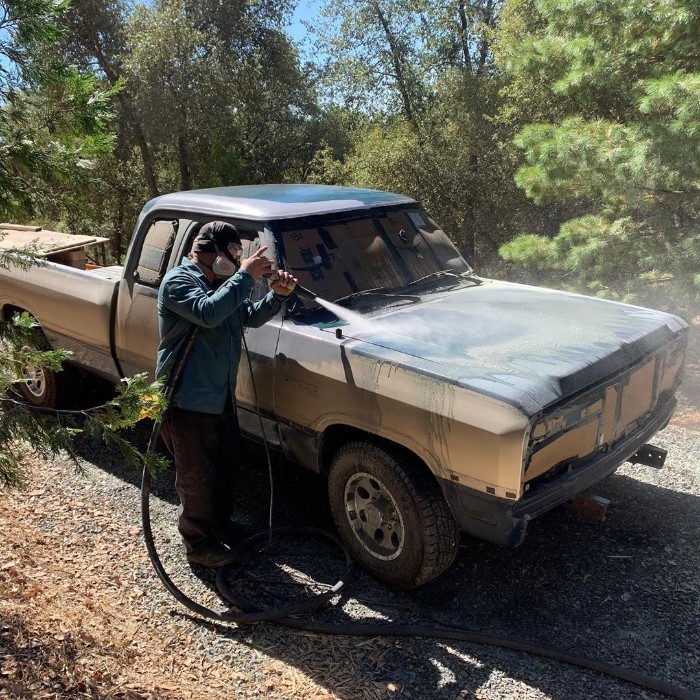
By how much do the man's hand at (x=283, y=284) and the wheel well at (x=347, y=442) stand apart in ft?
2.55

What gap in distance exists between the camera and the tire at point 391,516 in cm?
332

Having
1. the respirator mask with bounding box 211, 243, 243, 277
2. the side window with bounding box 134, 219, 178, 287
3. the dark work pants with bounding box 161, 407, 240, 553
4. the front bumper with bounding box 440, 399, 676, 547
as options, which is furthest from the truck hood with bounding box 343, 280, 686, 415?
the side window with bounding box 134, 219, 178, 287

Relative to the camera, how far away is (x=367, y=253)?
4305 mm

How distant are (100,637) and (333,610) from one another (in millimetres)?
1128

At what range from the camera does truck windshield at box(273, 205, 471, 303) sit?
4012 mm

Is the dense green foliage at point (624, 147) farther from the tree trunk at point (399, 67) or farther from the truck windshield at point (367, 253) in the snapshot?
the tree trunk at point (399, 67)

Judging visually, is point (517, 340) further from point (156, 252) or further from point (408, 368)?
point (156, 252)

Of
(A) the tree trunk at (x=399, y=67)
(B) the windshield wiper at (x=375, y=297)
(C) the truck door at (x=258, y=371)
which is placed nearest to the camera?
(C) the truck door at (x=258, y=371)

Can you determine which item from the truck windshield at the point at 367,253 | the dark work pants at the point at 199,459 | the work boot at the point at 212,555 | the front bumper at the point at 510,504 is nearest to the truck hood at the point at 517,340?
the truck windshield at the point at 367,253

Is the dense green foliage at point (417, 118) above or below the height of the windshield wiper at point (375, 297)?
above

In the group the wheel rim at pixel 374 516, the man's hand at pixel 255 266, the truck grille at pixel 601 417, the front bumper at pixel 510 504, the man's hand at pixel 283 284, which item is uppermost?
the man's hand at pixel 255 266

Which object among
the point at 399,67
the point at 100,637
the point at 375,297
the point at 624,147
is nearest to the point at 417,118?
the point at 399,67

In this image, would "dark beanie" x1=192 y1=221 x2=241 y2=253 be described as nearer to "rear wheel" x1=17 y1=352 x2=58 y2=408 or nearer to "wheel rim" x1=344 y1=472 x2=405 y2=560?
"wheel rim" x1=344 y1=472 x2=405 y2=560

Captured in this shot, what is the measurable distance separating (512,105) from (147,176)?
8540 mm
